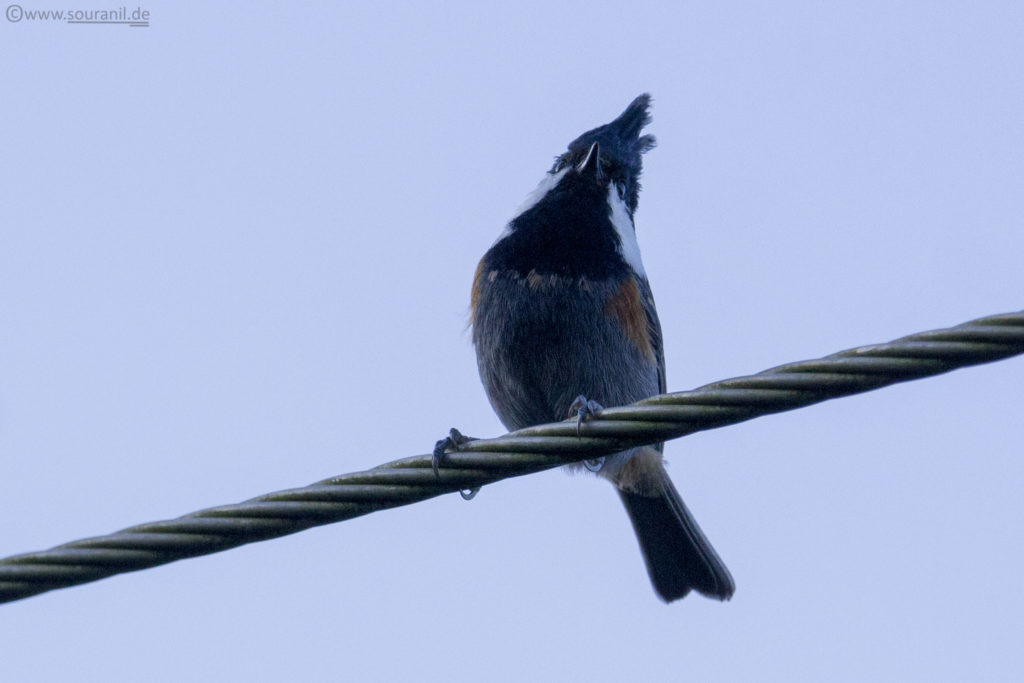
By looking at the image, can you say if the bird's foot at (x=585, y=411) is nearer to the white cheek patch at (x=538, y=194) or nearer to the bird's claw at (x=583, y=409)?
the bird's claw at (x=583, y=409)

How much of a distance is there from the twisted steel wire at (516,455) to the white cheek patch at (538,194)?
8.77 feet

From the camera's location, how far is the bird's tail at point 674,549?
687cm

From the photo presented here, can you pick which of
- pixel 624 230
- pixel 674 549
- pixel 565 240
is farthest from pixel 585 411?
pixel 674 549

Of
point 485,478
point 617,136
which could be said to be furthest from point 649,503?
point 485,478

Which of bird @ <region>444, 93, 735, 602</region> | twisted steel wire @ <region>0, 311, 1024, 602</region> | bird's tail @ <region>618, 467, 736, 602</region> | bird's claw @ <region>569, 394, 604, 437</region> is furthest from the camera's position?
bird's tail @ <region>618, 467, 736, 602</region>

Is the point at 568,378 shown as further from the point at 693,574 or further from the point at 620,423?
the point at 620,423

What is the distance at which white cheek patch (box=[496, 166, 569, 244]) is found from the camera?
6.09 meters

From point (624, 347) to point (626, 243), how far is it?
589 millimetres

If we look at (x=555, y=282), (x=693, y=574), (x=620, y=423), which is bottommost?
(x=693, y=574)

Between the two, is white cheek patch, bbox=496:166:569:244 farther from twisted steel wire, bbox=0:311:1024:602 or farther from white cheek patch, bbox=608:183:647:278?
twisted steel wire, bbox=0:311:1024:602

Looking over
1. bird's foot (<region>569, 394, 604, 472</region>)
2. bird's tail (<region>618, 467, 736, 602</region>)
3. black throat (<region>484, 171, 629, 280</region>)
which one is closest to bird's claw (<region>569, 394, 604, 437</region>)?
bird's foot (<region>569, 394, 604, 472</region>)

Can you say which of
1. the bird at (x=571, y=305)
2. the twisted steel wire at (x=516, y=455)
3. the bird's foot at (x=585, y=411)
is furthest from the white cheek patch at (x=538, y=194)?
the twisted steel wire at (x=516, y=455)

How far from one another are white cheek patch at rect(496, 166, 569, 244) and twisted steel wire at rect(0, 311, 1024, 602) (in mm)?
2673

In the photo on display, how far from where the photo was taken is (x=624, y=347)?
584cm
